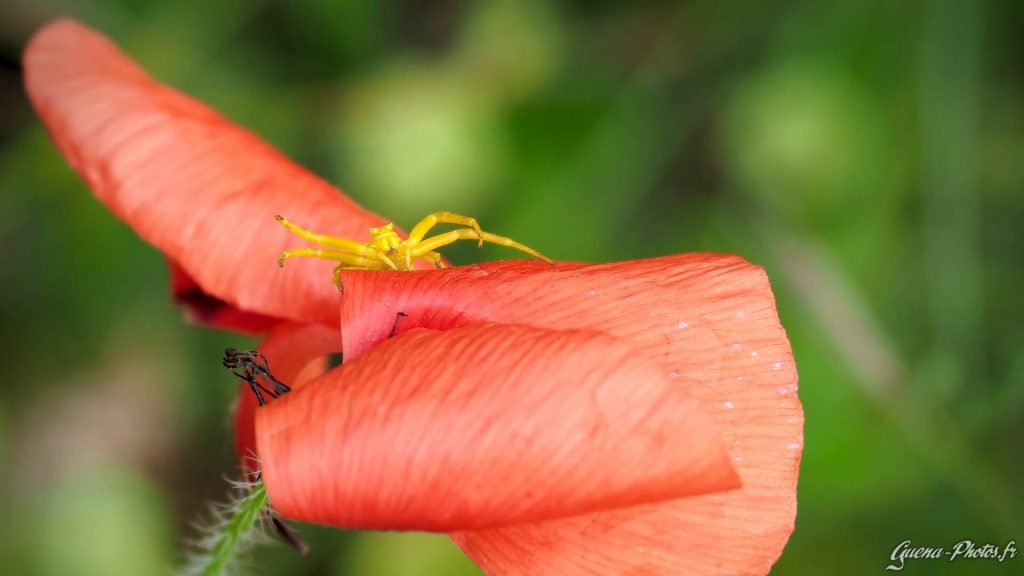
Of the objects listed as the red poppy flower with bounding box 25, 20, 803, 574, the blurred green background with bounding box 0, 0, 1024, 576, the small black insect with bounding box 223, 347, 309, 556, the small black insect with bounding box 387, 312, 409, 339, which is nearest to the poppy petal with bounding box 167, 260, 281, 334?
the red poppy flower with bounding box 25, 20, 803, 574

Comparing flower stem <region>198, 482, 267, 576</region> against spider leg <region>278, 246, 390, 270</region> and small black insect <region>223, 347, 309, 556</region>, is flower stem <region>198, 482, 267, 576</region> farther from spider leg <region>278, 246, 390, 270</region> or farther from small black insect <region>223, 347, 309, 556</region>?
spider leg <region>278, 246, 390, 270</region>

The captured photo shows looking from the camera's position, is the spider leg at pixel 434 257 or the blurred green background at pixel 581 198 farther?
the blurred green background at pixel 581 198

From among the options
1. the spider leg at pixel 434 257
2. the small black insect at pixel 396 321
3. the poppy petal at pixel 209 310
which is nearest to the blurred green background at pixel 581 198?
the poppy petal at pixel 209 310

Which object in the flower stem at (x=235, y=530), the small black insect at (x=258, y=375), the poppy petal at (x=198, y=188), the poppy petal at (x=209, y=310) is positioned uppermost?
the poppy petal at (x=198, y=188)

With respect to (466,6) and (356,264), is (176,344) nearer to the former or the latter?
(466,6)

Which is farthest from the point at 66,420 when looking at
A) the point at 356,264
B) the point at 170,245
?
the point at 356,264

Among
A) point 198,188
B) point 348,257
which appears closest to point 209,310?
point 198,188

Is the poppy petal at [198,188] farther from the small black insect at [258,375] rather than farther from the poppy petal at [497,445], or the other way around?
the poppy petal at [497,445]
